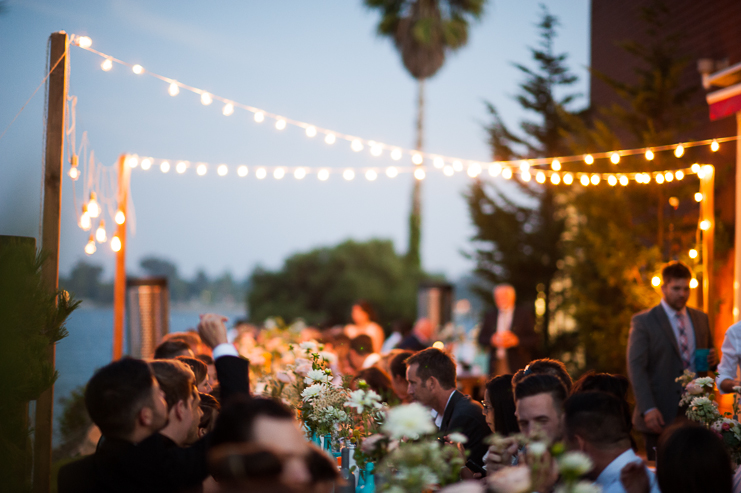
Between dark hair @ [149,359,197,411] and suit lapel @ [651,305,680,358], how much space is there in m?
3.56

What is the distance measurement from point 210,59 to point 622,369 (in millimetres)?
7661

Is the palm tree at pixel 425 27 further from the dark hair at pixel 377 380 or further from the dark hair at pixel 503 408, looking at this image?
the dark hair at pixel 503 408

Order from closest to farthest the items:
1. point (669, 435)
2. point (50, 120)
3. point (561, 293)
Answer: point (669, 435), point (50, 120), point (561, 293)

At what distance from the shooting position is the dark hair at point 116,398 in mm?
2129

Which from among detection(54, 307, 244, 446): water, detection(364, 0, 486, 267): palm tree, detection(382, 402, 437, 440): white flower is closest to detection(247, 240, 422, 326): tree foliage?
detection(364, 0, 486, 267): palm tree

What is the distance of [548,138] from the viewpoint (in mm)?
12102

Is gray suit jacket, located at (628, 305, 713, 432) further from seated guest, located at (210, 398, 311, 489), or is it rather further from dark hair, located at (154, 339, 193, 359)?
seated guest, located at (210, 398, 311, 489)

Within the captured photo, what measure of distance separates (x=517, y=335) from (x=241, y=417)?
6820 mm

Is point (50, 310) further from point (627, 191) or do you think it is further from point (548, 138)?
point (548, 138)

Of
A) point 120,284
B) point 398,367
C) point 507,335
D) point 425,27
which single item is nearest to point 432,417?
point 398,367

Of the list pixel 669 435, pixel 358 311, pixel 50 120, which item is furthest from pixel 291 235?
pixel 669 435

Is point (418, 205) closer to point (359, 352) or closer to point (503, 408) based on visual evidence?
point (359, 352)

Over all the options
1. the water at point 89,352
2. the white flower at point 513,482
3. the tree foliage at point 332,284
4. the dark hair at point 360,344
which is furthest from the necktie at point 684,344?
the tree foliage at point 332,284

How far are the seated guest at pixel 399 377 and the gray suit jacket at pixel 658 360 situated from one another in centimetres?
169
